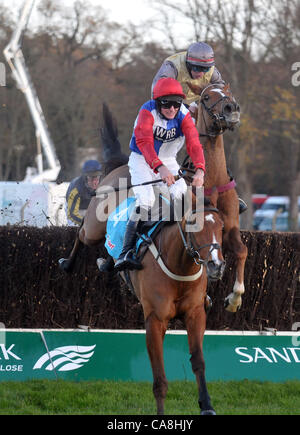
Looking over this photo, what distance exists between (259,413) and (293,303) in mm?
2236

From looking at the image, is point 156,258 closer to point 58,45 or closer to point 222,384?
point 222,384

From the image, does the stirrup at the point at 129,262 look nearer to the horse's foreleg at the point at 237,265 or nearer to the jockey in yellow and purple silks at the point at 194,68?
the horse's foreleg at the point at 237,265

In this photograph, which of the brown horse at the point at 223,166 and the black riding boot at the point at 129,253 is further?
the brown horse at the point at 223,166

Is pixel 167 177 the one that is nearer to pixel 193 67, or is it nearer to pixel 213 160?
pixel 213 160

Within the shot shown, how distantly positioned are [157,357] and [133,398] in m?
0.92

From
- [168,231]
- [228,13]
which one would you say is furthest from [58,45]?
[168,231]

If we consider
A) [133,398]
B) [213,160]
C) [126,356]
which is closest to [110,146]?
[213,160]

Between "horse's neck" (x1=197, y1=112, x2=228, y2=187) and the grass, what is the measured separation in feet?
6.07

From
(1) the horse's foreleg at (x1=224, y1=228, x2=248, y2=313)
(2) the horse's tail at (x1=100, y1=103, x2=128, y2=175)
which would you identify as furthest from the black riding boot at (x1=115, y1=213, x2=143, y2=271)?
→ (2) the horse's tail at (x1=100, y1=103, x2=128, y2=175)

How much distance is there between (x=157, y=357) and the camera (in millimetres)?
5844

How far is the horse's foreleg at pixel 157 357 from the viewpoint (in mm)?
5739

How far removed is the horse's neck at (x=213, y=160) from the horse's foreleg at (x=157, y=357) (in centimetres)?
131

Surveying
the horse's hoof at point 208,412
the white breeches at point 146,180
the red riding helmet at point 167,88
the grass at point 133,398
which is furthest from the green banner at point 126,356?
the red riding helmet at point 167,88

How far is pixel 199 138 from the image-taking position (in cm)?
676
